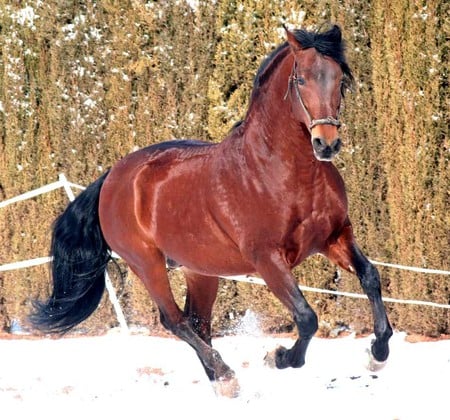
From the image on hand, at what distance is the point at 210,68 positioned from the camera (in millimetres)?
8703

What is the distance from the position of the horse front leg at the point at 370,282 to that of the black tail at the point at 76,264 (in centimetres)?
211

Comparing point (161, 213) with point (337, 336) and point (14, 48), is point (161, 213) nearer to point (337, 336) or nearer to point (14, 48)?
point (337, 336)

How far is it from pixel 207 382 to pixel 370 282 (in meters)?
1.79

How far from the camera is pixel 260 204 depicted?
17.0ft

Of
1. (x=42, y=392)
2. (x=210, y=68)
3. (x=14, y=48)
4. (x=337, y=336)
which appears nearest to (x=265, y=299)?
(x=337, y=336)

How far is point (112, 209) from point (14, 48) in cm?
362

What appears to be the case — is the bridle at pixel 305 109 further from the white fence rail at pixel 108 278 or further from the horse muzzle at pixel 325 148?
the white fence rail at pixel 108 278

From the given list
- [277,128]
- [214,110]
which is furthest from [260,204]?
[214,110]

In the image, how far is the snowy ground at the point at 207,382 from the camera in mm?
5117

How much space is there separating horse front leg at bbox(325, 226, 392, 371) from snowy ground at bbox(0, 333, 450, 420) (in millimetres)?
226

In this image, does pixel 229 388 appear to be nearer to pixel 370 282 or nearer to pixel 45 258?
pixel 370 282

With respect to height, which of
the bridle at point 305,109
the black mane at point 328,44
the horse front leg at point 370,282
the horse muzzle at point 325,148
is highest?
the black mane at point 328,44

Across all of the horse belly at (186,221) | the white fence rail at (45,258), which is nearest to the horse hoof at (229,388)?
the horse belly at (186,221)

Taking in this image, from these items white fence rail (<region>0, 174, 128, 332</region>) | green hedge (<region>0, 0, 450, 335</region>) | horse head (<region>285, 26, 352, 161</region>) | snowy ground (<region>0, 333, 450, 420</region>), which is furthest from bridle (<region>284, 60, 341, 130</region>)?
white fence rail (<region>0, 174, 128, 332</region>)
